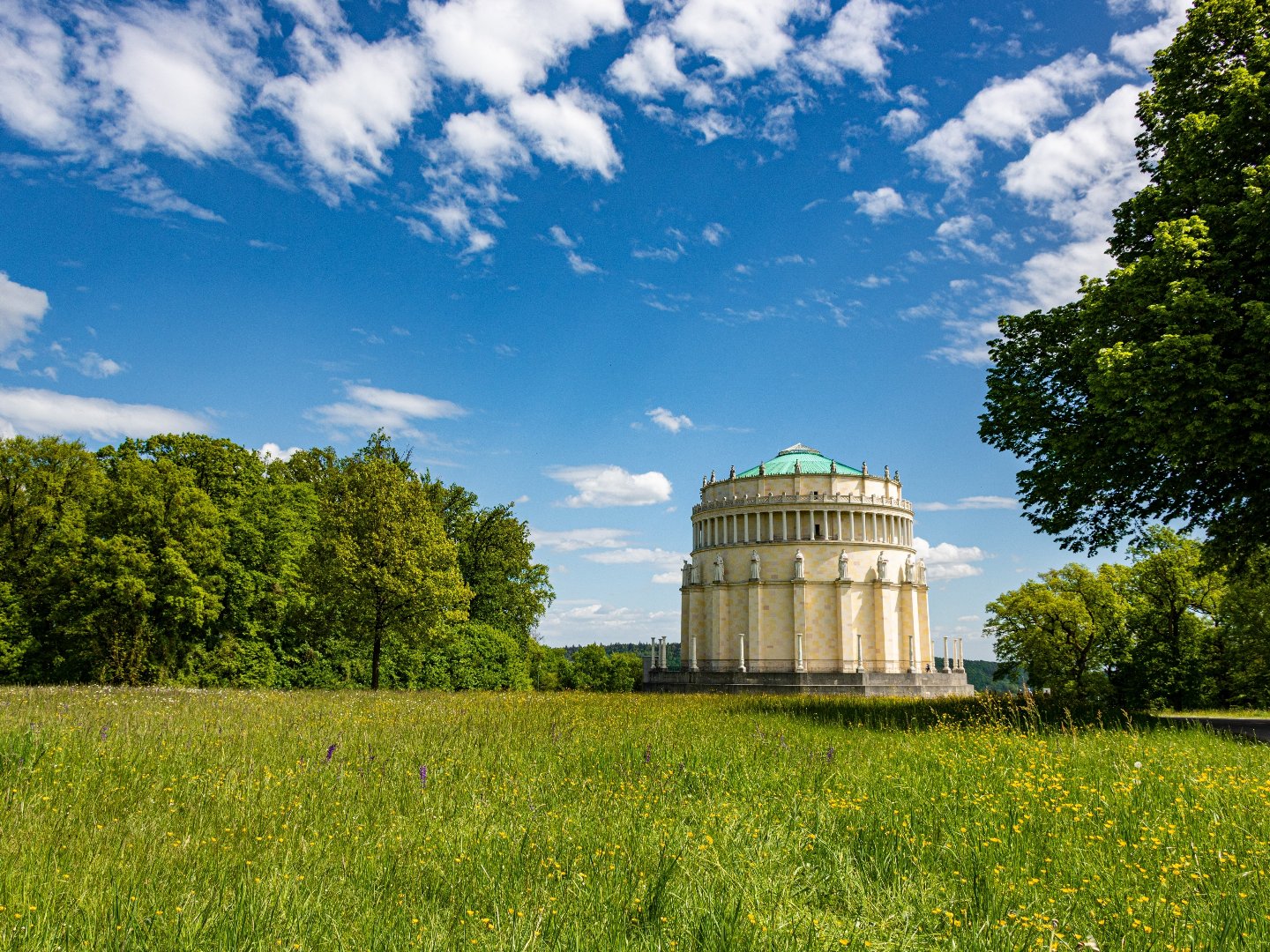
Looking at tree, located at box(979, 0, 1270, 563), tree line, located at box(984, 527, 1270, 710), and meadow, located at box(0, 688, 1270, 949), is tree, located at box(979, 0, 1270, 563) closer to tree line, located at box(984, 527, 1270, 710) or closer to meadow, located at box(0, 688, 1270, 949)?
meadow, located at box(0, 688, 1270, 949)

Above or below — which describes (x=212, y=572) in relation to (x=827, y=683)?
above

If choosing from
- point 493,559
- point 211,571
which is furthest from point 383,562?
point 493,559

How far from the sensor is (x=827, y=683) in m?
58.5

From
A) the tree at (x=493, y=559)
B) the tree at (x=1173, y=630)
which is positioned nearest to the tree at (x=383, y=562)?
the tree at (x=493, y=559)

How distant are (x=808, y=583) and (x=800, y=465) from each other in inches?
467

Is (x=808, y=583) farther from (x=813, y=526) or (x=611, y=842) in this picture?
(x=611, y=842)

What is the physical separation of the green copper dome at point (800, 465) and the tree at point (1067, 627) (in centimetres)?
2039

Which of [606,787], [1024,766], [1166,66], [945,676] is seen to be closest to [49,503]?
[606,787]

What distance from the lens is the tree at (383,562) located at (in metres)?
32.2

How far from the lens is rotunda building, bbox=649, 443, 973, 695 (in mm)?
69062

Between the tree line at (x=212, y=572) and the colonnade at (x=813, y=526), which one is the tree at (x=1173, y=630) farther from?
the tree line at (x=212, y=572)

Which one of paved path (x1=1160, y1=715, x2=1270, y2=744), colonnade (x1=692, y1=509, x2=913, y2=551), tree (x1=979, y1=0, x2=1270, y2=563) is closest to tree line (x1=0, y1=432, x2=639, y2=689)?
tree (x1=979, y1=0, x2=1270, y2=563)

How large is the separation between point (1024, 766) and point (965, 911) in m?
5.47

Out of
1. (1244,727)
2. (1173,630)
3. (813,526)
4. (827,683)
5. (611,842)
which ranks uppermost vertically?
(813,526)
